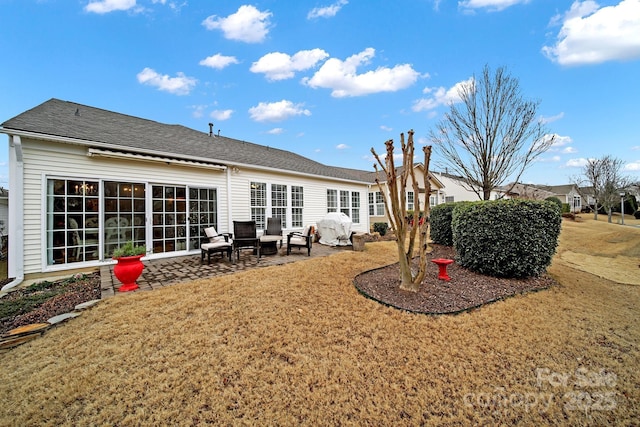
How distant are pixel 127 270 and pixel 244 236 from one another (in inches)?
129

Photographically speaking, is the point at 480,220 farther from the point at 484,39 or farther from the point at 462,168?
the point at 484,39

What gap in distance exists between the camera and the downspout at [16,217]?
16.7 ft

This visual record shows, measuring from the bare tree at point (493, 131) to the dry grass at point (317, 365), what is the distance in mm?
5926

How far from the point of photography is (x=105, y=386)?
2270 millimetres

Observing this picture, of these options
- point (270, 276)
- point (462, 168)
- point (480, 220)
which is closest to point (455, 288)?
point (480, 220)

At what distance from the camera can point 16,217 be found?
5098 millimetres

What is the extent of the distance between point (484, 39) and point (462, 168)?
15.6ft

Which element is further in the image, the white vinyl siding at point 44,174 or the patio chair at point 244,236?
the patio chair at point 244,236

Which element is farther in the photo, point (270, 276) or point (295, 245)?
point (295, 245)

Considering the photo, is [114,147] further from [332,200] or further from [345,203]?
[345,203]

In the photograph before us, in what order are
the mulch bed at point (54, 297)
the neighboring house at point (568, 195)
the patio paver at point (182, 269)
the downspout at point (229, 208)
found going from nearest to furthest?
the mulch bed at point (54, 297) < the patio paver at point (182, 269) < the downspout at point (229, 208) < the neighboring house at point (568, 195)

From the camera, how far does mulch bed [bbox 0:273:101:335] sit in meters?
3.64

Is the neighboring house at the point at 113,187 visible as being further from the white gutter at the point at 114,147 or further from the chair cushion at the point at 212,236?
the chair cushion at the point at 212,236

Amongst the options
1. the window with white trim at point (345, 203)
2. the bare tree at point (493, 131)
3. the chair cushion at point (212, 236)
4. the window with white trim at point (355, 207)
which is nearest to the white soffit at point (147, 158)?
the chair cushion at point (212, 236)
